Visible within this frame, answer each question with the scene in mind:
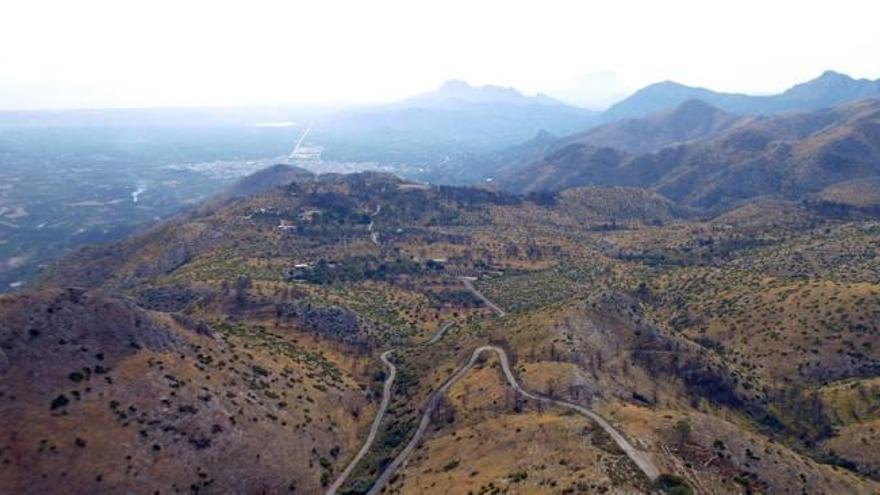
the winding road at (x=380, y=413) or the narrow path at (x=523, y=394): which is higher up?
the narrow path at (x=523, y=394)

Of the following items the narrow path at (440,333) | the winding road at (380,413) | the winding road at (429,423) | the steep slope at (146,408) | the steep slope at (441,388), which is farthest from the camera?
the narrow path at (440,333)

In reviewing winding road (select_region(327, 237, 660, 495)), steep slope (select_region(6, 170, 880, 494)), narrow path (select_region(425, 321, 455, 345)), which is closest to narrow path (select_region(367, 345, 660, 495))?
winding road (select_region(327, 237, 660, 495))

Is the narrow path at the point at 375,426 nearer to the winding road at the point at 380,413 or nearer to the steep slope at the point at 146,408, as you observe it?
the winding road at the point at 380,413

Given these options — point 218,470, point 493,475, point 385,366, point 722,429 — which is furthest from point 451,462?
point 385,366

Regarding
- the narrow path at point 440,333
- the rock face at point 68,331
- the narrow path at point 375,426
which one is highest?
the rock face at point 68,331

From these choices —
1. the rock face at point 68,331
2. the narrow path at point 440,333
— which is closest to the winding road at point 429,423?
the narrow path at point 440,333

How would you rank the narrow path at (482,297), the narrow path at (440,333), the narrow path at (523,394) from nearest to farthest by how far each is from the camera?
the narrow path at (523,394) → the narrow path at (440,333) → the narrow path at (482,297)

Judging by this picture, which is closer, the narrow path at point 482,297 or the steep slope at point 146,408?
the steep slope at point 146,408
